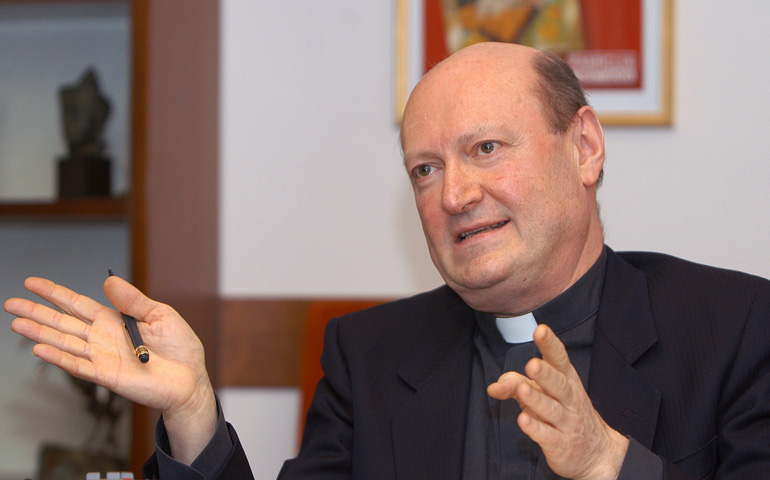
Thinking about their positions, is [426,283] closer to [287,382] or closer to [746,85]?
[287,382]

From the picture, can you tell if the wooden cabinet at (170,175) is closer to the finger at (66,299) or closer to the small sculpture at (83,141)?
the small sculpture at (83,141)

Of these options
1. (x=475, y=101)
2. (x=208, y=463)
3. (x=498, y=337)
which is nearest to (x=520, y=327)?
(x=498, y=337)

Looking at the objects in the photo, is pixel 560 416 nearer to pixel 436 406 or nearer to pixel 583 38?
pixel 436 406

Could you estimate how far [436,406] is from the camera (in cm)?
161

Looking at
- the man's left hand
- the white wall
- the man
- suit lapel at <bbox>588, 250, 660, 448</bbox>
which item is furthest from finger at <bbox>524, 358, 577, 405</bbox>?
the white wall

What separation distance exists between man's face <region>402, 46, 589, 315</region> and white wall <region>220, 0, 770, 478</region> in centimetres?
79

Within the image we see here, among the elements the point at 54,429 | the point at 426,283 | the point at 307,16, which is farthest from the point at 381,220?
the point at 54,429

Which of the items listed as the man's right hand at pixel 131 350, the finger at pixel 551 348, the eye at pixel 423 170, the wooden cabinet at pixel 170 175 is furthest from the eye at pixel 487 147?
the wooden cabinet at pixel 170 175

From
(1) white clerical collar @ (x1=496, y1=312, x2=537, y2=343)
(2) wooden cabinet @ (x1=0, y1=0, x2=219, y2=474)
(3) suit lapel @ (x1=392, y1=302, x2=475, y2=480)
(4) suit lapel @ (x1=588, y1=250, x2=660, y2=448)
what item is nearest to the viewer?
(4) suit lapel @ (x1=588, y1=250, x2=660, y2=448)

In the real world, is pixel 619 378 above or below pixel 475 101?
below

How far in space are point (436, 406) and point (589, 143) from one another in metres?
0.67

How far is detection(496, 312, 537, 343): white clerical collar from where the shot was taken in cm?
165

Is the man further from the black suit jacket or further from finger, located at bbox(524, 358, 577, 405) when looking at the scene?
finger, located at bbox(524, 358, 577, 405)

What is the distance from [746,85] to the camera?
2277 mm
